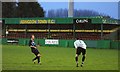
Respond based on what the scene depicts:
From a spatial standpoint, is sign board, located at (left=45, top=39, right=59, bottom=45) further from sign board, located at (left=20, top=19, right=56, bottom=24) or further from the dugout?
sign board, located at (left=20, top=19, right=56, bottom=24)

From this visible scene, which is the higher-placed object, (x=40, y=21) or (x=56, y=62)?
(x=40, y=21)

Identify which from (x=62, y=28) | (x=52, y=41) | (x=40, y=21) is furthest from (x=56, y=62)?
(x=62, y=28)

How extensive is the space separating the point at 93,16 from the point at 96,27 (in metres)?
4.48

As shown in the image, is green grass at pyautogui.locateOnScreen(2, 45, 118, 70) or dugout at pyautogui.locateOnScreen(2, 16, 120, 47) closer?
green grass at pyautogui.locateOnScreen(2, 45, 118, 70)

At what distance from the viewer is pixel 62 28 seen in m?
74.9

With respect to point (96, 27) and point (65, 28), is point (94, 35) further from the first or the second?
point (65, 28)

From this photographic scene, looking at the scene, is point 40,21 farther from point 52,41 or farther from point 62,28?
point 52,41

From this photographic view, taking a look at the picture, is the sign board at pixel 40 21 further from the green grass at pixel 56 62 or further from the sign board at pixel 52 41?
the green grass at pixel 56 62

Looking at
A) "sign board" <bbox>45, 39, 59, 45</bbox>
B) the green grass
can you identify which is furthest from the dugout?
the green grass

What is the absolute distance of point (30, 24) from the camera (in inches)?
2997

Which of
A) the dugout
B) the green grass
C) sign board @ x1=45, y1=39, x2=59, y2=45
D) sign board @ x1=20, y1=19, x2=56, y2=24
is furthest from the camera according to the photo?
sign board @ x1=20, y1=19, x2=56, y2=24

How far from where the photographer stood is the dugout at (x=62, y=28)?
67.6 meters

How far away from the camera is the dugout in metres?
67.6

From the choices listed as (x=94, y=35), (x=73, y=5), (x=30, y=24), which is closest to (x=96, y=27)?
(x=94, y=35)
